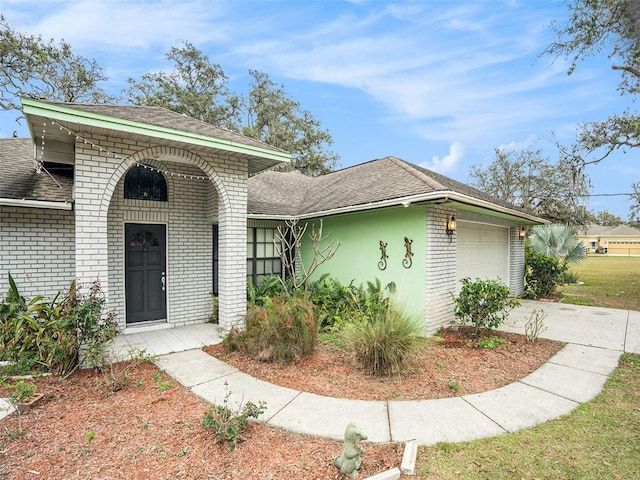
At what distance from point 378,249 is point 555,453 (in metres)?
5.22

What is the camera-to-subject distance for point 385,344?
4656 millimetres

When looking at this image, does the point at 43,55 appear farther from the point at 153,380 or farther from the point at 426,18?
the point at 153,380

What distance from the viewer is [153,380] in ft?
15.1

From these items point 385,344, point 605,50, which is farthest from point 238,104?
point 385,344

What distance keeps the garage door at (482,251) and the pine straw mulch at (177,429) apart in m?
3.54

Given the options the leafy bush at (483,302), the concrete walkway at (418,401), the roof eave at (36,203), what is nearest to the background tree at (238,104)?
the roof eave at (36,203)

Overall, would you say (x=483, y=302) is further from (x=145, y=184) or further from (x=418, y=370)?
(x=145, y=184)

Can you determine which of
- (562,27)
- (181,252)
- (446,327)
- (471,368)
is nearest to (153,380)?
(181,252)

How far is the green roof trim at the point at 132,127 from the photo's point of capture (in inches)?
182

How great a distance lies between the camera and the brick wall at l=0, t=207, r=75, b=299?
6043 mm

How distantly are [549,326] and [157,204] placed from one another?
9379 mm

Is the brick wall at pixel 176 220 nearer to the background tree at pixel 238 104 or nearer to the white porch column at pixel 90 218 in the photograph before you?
the white porch column at pixel 90 218

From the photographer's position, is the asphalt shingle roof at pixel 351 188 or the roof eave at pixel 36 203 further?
the asphalt shingle roof at pixel 351 188

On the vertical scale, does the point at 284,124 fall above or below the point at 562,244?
above
